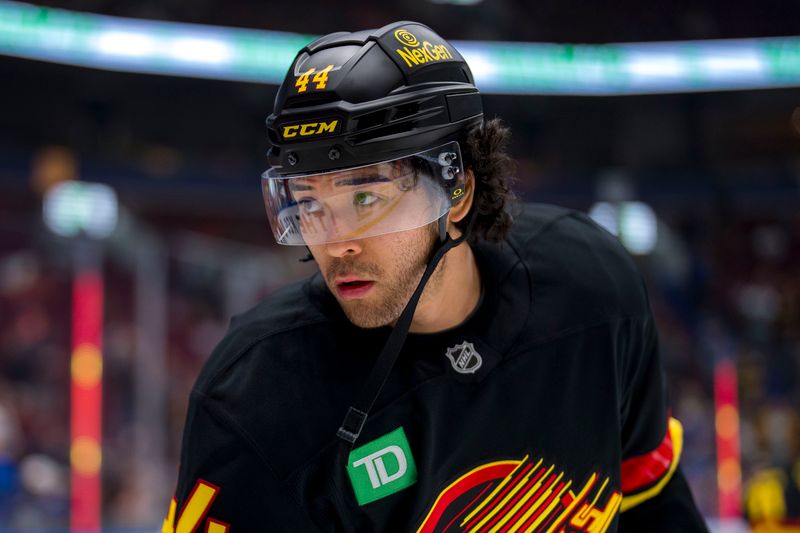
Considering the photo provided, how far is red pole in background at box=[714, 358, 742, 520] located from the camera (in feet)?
14.4

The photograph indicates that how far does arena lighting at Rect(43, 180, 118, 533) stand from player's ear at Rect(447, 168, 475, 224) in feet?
11.0

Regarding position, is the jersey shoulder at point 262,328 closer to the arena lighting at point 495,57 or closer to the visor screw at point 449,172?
the visor screw at point 449,172

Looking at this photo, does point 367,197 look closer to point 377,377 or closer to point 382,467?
point 377,377

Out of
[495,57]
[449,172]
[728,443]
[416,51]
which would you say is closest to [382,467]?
[449,172]

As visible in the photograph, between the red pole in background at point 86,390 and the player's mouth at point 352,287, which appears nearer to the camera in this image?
the player's mouth at point 352,287

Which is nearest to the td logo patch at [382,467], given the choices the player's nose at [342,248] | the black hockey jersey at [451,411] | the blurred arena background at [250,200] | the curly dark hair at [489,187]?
the black hockey jersey at [451,411]

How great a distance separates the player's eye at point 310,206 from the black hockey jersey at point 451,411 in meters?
0.15

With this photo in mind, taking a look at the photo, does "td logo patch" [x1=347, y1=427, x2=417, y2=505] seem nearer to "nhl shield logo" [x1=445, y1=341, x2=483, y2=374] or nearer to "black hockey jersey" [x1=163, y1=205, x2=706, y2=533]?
"black hockey jersey" [x1=163, y1=205, x2=706, y2=533]

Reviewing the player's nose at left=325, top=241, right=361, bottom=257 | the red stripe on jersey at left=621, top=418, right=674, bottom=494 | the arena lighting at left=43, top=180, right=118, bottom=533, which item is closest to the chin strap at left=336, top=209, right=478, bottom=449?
the player's nose at left=325, top=241, right=361, bottom=257

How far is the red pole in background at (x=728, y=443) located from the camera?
4.39 m

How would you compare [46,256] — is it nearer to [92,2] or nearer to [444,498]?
[92,2]

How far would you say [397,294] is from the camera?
4.18 feet

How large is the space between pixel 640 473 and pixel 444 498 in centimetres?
42

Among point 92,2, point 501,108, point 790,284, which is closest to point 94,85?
point 92,2
